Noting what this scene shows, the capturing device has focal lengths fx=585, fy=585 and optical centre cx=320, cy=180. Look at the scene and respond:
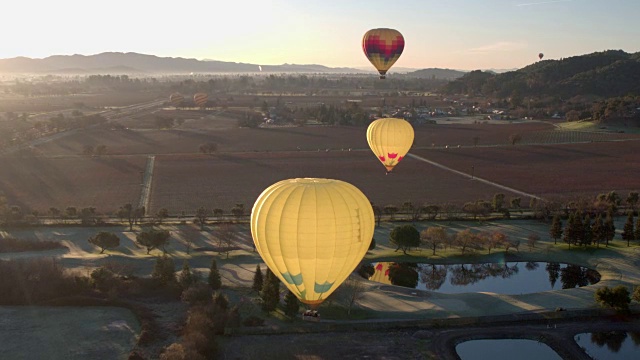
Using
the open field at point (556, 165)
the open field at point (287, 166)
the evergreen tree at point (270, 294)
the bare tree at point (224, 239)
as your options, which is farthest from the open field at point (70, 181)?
the open field at point (556, 165)

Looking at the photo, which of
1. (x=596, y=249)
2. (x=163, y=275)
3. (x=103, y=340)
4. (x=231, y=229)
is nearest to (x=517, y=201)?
(x=596, y=249)

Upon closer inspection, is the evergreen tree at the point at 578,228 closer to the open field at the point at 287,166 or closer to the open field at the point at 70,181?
the open field at the point at 287,166

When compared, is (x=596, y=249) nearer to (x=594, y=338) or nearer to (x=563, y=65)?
(x=594, y=338)

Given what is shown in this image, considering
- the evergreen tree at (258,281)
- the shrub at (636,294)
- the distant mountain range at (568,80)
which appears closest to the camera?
the shrub at (636,294)

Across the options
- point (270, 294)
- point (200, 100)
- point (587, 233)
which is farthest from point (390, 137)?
point (200, 100)

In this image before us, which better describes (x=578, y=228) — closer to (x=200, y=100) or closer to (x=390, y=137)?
(x=390, y=137)

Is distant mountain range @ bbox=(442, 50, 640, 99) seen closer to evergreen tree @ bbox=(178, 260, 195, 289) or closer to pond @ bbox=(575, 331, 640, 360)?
pond @ bbox=(575, 331, 640, 360)
